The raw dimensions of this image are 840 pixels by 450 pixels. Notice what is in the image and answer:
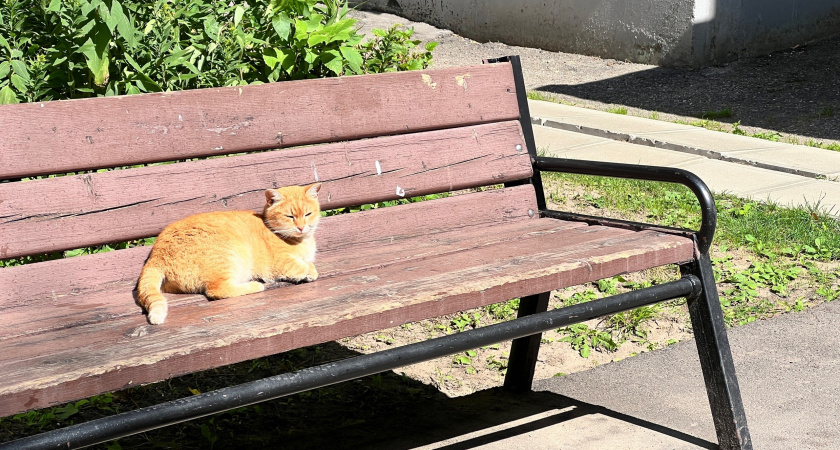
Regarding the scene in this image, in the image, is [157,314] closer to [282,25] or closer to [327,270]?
[327,270]

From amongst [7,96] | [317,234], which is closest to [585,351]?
[317,234]

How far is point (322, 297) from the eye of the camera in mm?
2311

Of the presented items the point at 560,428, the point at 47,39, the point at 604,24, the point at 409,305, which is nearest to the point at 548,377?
the point at 560,428

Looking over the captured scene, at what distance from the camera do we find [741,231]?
4.72 metres

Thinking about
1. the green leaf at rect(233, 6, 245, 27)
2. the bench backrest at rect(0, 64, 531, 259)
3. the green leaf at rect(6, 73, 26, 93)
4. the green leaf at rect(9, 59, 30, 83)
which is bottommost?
the bench backrest at rect(0, 64, 531, 259)

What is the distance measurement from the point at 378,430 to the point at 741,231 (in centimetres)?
253

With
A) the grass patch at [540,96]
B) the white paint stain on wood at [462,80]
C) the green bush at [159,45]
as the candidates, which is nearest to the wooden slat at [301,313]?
the white paint stain on wood at [462,80]

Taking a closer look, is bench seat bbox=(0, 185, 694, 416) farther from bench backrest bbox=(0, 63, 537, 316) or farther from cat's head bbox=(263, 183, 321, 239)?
cat's head bbox=(263, 183, 321, 239)

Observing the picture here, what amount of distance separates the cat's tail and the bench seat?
30 mm

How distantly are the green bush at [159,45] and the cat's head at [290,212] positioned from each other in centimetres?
99

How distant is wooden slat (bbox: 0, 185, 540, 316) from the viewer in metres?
2.45

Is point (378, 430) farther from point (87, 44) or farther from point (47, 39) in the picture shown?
point (47, 39)

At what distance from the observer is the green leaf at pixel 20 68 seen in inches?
127

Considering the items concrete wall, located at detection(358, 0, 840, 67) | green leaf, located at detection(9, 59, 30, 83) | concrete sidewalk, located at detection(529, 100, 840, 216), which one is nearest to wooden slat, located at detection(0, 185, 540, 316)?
green leaf, located at detection(9, 59, 30, 83)
